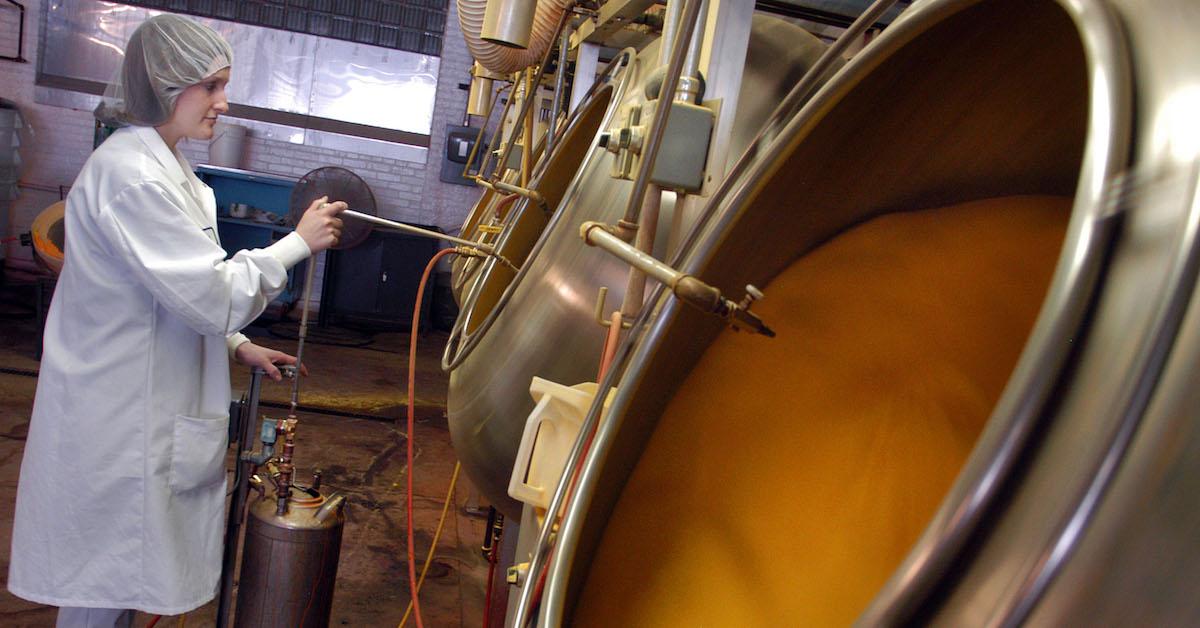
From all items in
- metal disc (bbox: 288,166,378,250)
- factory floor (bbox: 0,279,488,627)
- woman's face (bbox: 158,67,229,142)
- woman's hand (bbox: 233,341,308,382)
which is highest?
woman's face (bbox: 158,67,229,142)

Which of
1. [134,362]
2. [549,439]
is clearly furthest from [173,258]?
[549,439]

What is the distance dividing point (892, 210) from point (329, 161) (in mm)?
6724

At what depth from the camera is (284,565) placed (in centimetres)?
169

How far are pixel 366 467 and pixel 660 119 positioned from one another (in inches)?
118

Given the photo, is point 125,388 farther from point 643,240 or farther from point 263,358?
point 643,240

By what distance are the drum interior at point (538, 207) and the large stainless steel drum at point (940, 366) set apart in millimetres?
967

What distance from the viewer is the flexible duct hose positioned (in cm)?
222

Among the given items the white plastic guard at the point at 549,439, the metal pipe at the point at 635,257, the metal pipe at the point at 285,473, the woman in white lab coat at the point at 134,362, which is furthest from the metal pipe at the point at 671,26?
the metal pipe at the point at 285,473

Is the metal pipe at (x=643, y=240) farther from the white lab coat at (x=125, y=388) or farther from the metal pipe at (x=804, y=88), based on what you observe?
the white lab coat at (x=125, y=388)

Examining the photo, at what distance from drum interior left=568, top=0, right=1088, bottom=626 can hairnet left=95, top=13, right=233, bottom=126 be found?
1212mm

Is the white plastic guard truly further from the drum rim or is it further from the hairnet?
the hairnet

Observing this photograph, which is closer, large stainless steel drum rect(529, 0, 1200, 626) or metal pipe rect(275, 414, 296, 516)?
large stainless steel drum rect(529, 0, 1200, 626)

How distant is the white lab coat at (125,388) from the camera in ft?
4.74

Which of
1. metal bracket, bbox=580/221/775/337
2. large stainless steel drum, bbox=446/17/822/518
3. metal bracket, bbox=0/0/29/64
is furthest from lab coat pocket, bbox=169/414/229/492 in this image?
metal bracket, bbox=0/0/29/64
